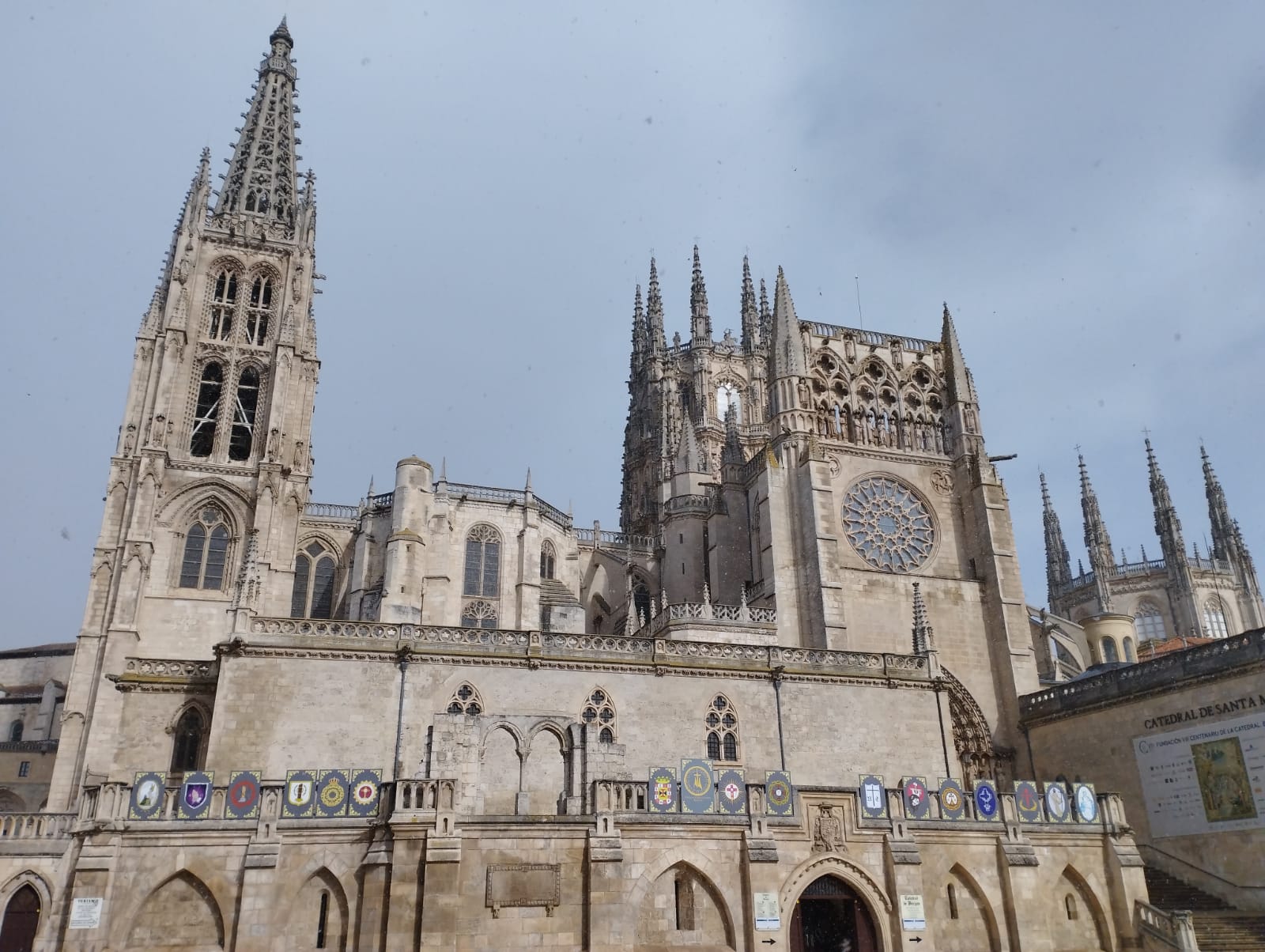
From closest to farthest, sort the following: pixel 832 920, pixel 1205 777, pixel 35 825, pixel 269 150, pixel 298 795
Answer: pixel 298 795 → pixel 832 920 → pixel 35 825 → pixel 1205 777 → pixel 269 150

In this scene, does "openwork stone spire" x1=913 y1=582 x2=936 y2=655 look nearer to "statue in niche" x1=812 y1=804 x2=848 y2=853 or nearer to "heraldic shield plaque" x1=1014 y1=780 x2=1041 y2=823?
"heraldic shield plaque" x1=1014 y1=780 x2=1041 y2=823

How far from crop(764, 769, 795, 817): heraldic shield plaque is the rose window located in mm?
19229

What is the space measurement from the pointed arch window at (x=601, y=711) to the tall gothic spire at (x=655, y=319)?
41084 mm

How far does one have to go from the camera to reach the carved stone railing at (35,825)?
22.5 m

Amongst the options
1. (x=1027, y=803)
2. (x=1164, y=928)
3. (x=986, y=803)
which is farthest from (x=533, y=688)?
(x=1164, y=928)

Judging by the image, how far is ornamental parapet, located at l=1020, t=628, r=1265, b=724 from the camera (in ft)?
86.5

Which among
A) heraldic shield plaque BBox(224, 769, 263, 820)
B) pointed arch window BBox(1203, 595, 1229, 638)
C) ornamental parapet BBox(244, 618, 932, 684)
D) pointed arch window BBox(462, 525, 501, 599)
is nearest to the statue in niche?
ornamental parapet BBox(244, 618, 932, 684)

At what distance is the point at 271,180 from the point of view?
51.7m

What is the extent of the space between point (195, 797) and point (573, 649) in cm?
1092

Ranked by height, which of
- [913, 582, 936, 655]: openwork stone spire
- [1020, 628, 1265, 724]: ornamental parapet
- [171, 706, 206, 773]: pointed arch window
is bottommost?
[171, 706, 206, 773]: pointed arch window

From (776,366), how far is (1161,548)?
39081mm

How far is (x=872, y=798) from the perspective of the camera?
21547 millimetres

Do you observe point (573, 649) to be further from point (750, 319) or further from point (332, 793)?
point (750, 319)

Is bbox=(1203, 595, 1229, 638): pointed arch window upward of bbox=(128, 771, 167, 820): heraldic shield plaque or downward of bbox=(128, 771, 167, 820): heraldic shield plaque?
upward
